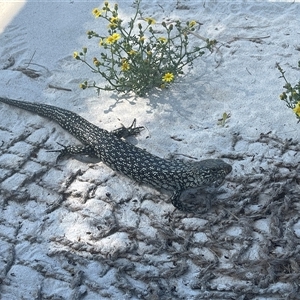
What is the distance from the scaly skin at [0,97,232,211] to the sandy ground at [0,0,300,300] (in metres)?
0.13

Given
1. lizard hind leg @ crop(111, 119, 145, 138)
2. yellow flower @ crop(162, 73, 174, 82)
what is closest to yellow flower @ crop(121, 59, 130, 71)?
yellow flower @ crop(162, 73, 174, 82)

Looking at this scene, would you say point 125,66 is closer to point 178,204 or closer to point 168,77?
point 168,77

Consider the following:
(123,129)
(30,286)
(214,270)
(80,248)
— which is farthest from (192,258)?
(123,129)

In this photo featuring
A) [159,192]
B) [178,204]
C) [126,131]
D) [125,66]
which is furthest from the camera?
[125,66]

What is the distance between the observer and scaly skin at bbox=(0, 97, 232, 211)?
4895mm

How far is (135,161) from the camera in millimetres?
5191

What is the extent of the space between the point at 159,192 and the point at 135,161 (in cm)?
37

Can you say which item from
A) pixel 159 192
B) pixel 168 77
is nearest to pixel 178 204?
pixel 159 192

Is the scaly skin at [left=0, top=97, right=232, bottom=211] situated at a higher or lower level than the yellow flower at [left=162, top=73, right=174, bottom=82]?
lower

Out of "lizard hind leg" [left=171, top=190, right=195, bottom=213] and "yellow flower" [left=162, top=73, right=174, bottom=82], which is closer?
"lizard hind leg" [left=171, top=190, right=195, bottom=213]

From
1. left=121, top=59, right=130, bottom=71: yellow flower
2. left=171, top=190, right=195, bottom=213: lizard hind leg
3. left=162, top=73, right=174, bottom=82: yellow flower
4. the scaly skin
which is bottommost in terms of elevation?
left=171, top=190, right=195, bottom=213: lizard hind leg

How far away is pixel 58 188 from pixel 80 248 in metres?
0.80

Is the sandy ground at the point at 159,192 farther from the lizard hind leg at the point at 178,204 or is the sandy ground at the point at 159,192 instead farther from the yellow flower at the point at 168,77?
the yellow flower at the point at 168,77

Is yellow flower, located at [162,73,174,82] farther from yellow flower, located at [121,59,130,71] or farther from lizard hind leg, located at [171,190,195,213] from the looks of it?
lizard hind leg, located at [171,190,195,213]
